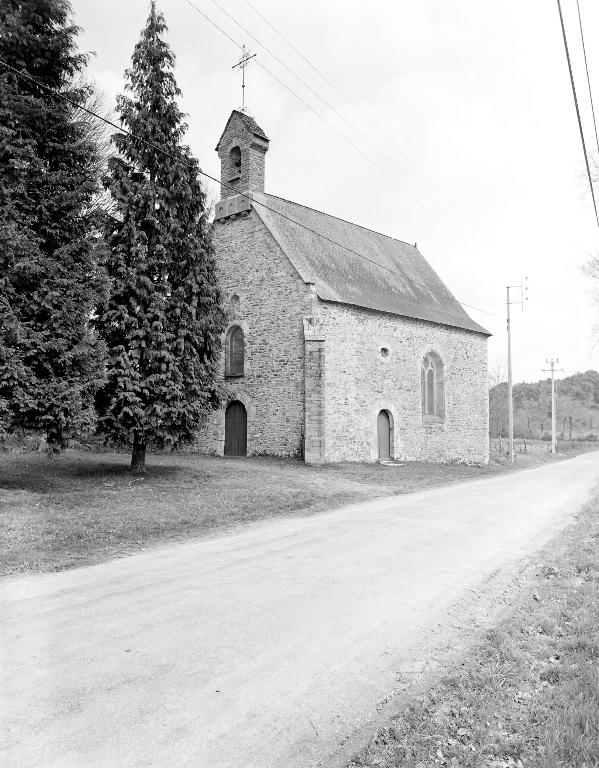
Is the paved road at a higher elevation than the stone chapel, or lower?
lower

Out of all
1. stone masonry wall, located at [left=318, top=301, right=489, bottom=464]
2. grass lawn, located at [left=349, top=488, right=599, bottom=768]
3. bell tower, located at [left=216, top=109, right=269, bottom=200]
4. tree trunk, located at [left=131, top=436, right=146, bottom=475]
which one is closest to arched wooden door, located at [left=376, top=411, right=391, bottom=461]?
stone masonry wall, located at [left=318, top=301, right=489, bottom=464]

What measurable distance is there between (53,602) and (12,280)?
24.7 ft

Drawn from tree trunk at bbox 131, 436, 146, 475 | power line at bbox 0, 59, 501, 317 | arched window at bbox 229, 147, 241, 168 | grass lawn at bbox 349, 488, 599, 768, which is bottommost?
grass lawn at bbox 349, 488, 599, 768

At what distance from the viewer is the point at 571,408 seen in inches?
3361

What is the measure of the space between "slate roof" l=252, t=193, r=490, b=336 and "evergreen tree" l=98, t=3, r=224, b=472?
707 centimetres

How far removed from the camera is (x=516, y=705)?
349cm

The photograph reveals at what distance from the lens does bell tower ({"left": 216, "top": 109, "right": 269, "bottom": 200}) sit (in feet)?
76.1

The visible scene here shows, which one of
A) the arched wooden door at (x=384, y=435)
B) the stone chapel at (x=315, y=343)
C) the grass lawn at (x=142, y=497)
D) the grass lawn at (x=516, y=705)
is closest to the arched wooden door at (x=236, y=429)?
the stone chapel at (x=315, y=343)

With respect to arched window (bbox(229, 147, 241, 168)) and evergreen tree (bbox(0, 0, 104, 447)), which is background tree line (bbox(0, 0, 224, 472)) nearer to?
evergreen tree (bbox(0, 0, 104, 447))

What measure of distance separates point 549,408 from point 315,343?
67.9 m

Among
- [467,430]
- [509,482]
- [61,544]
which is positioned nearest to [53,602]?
[61,544]

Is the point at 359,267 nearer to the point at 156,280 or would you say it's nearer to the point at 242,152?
the point at 242,152

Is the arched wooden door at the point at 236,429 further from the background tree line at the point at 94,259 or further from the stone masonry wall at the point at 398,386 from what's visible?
the background tree line at the point at 94,259

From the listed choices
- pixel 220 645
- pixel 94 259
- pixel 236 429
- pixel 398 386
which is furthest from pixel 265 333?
pixel 220 645
